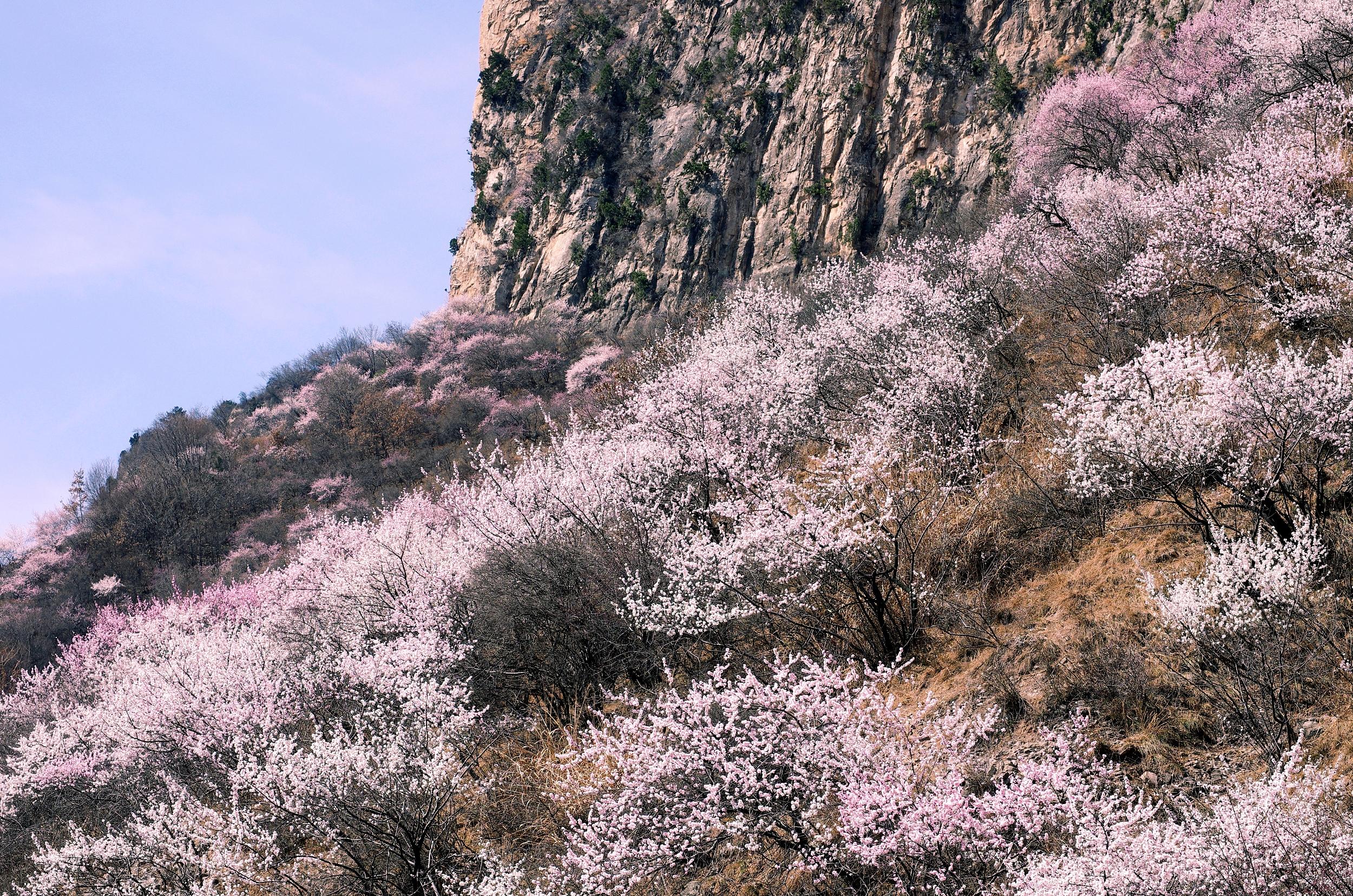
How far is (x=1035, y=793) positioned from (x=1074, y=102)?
2815 centimetres

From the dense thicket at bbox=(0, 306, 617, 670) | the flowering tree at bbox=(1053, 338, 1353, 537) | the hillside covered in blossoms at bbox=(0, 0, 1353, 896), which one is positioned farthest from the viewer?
the dense thicket at bbox=(0, 306, 617, 670)

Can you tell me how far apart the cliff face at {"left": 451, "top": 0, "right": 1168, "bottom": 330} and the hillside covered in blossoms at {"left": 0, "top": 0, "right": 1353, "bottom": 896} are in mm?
14618

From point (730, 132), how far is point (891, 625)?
4233 cm

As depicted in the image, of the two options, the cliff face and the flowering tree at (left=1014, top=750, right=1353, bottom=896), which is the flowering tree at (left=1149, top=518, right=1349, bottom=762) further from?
the cliff face

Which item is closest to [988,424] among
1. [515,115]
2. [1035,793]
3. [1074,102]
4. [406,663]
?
[1035,793]

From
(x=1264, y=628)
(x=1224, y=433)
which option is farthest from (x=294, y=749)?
(x=1224, y=433)

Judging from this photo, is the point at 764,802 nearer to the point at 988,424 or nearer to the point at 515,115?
the point at 988,424

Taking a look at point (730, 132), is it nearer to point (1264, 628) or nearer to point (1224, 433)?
point (1224, 433)

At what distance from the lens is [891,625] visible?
31.3 ft

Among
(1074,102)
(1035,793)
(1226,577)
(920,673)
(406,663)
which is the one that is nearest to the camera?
(1035,793)

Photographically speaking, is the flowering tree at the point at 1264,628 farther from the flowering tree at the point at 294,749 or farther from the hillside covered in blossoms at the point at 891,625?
the flowering tree at the point at 294,749

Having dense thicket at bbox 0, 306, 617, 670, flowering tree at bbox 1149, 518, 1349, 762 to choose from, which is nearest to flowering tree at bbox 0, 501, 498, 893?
flowering tree at bbox 1149, 518, 1349, 762

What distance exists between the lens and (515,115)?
59250 millimetres

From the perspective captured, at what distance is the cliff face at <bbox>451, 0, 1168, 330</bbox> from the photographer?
37.3m
